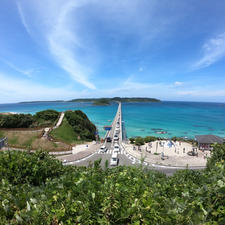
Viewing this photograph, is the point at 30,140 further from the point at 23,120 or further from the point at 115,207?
the point at 115,207

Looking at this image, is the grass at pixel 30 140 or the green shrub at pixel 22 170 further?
the grass at pixel 30 140

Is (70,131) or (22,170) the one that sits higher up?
→ (22,170)

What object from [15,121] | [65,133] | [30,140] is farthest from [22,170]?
[15,121]

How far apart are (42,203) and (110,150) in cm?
2453

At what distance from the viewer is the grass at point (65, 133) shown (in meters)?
29.2

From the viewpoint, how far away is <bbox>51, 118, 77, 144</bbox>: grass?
29158 millimetres

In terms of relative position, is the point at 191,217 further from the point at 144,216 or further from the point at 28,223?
the point at 28,223

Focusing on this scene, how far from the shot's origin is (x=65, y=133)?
3177 cm

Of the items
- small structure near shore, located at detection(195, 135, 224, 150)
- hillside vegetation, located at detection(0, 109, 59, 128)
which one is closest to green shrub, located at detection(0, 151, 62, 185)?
small structure near shore, located at detection(195, 135, 224, 150)

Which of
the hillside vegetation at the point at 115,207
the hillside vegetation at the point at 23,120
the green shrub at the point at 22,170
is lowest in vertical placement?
the hillside vegetation at the point at 23,120

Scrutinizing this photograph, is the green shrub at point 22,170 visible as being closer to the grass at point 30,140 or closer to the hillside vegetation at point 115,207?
the hillside vegetation at point 115,207

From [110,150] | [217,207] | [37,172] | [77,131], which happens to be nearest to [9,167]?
[37,172]

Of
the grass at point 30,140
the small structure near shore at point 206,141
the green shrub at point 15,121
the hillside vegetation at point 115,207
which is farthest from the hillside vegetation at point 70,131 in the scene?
the hillside vegetation at point 115,207

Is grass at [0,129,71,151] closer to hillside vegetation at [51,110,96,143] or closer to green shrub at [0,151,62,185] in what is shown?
hillside vegetation at [51,110,96,143]
